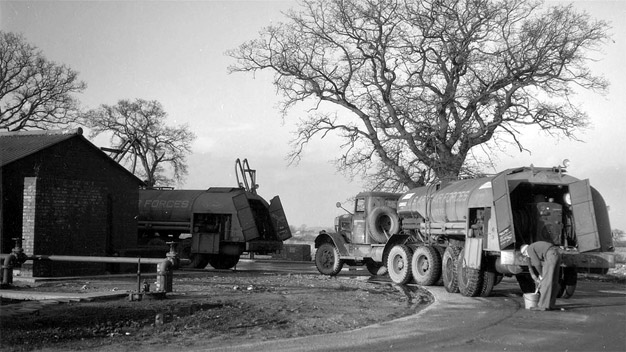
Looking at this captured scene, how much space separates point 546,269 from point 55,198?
45.7ft

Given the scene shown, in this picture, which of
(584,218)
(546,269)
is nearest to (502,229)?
(546,269)

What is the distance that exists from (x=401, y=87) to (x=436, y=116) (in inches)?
82.1

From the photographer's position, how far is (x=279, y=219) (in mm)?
28719

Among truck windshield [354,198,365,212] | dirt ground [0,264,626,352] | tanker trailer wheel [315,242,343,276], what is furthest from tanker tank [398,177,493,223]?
tanker trailer wheel [315,242,343,276]

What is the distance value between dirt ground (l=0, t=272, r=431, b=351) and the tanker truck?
153cm

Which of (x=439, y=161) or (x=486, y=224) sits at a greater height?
(x=439, y=161)

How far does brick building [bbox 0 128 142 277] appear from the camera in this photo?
19719 mm

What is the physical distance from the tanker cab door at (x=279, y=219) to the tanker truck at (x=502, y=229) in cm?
882

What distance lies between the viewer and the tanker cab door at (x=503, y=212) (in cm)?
1484

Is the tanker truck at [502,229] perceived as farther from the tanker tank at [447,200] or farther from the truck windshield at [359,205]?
the truck windshield at [359,205]

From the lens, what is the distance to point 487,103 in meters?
30.4

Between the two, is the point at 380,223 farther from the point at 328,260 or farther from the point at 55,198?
the point at 55,198

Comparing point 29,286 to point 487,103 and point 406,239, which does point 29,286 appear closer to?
point 406,239

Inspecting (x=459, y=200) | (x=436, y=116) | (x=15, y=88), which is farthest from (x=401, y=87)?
(x=15, y=88)
